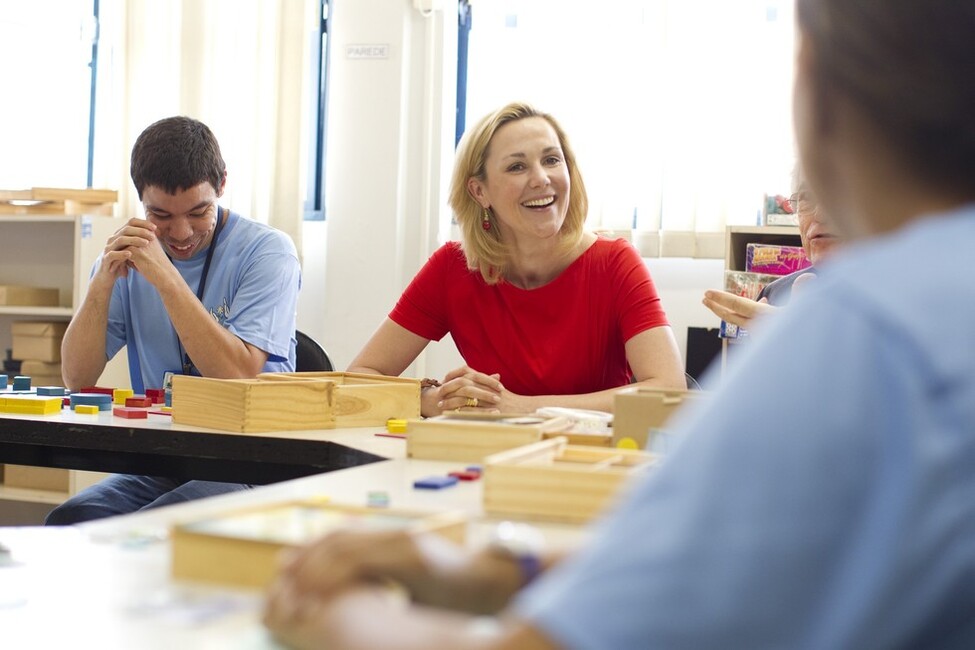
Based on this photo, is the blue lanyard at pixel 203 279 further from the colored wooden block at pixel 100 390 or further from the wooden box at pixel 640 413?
the wooden box at pixel 640 413

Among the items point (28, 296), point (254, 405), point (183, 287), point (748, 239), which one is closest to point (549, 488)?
point (254, 405)

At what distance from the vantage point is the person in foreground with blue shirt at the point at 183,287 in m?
2.73

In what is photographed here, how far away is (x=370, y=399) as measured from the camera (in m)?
2.25

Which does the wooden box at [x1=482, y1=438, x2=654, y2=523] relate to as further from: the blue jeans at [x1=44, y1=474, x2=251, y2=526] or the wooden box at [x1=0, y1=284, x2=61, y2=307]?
the wooden box at [x1=0, y1=284, x2=61, y2=307]

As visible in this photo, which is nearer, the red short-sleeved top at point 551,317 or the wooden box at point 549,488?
the wooden box at point 549,488

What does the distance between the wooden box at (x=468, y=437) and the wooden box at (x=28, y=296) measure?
131 inches

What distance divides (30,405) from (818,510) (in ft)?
6.91

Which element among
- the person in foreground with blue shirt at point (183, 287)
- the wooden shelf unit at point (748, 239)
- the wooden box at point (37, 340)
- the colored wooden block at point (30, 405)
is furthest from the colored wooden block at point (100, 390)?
the wooden shelf unit at point (748, 239)

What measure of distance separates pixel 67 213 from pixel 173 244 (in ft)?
5.73

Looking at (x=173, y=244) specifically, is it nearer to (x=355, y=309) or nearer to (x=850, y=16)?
(x=355, y=309)

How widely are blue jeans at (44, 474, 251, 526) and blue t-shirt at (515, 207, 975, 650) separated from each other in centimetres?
196

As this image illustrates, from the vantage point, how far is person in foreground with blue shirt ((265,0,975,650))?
53 cm

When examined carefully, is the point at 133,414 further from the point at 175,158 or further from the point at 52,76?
the point at 52,76

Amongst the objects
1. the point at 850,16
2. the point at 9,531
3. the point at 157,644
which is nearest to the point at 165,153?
the point at 9,531
